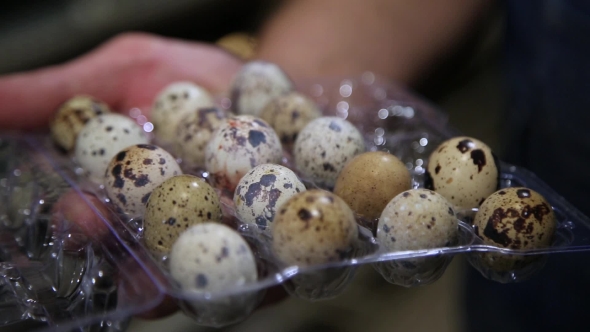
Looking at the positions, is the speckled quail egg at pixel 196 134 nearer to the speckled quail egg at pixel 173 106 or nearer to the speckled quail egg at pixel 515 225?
the speckled quail egg at pixel 173 106

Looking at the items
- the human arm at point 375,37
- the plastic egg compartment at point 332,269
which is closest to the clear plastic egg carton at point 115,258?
the plastic egg compartment at point 332,269

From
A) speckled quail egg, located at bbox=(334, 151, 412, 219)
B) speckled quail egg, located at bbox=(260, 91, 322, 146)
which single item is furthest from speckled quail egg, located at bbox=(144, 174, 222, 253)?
speckled quail egg, located at bbox=(260, 91, 322, 146)

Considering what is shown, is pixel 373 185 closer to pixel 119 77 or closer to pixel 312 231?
pixel 312 231

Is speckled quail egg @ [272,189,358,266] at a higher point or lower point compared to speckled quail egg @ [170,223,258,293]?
higher

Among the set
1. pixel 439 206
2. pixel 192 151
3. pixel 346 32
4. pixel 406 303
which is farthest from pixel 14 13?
pixel 439 206

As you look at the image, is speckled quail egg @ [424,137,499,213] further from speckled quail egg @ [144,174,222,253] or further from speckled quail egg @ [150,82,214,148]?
speckled quail egg @ [150,82,214,148]

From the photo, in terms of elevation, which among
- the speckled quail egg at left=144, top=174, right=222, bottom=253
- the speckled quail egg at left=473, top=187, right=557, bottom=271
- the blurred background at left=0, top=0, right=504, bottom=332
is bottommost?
the blurred background at left=0, top=0, right=504, bottom=332

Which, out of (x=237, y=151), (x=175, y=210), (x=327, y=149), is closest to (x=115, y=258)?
(x=175, y=210)
